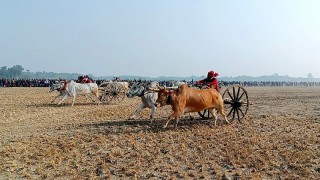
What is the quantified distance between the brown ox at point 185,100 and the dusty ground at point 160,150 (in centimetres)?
71

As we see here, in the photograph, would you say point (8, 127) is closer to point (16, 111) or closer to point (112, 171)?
point (16, 111)

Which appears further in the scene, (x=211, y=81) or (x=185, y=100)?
(x=211, y=81)

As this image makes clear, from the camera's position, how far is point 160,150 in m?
9.48

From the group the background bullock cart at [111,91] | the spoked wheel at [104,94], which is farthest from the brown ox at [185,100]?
the spoked wheel at [104,94]

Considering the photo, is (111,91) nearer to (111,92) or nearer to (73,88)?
(111,92)

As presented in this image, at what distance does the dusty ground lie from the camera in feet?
25.7

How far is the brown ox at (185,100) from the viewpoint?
464 inches

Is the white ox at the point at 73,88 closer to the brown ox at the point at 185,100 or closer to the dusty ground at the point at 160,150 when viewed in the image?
the dusty ground at the point at 160,150

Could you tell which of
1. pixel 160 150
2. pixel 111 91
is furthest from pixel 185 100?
pixel 111 91

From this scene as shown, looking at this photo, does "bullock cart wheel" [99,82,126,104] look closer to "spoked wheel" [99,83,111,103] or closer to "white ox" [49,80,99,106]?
"spoked wheel" [99,83,111,103]

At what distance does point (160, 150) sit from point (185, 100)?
9.54ft

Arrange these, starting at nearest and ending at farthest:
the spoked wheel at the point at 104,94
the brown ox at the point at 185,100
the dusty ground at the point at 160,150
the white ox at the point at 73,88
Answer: the dusty ground at the point at 160,150 → the brown ox at the point at 185,100 → the white ox at the point at 73,88 → the spoked wheel at the point at 104,94

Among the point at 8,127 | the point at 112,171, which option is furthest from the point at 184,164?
the point at 8,127

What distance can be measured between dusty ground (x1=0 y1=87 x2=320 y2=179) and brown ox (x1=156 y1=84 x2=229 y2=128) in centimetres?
71
